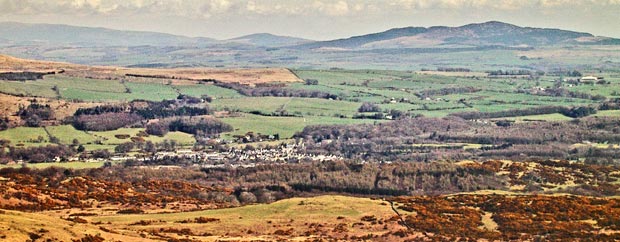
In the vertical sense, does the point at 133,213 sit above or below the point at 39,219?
below

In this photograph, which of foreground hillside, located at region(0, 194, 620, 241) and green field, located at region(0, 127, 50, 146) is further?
green field, located at region(0, 127, 50, 146)

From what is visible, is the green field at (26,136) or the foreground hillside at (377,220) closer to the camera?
the foreground hillside at (377,220)

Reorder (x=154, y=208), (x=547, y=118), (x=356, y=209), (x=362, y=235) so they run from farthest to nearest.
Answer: (x=547, y=118), (x=154, y=208), (x=356, y=209), (x=362, y=235)

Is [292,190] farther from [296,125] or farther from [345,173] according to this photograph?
[296,125]

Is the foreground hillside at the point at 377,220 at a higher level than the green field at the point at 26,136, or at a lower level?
higher

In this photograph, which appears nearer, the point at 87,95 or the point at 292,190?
the point at 292,190

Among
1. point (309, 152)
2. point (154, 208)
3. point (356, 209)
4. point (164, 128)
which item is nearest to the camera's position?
point (356, 209)

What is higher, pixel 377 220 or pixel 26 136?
pixel 377 220

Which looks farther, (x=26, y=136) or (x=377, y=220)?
(x=26, y=136)

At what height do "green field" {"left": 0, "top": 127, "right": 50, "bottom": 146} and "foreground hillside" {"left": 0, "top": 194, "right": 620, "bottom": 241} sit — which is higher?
"foreground hillside" {"left": 0, "top": 194, "right": 620, "bottom": 241}

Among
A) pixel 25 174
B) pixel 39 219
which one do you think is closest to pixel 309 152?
pixel 25 174
